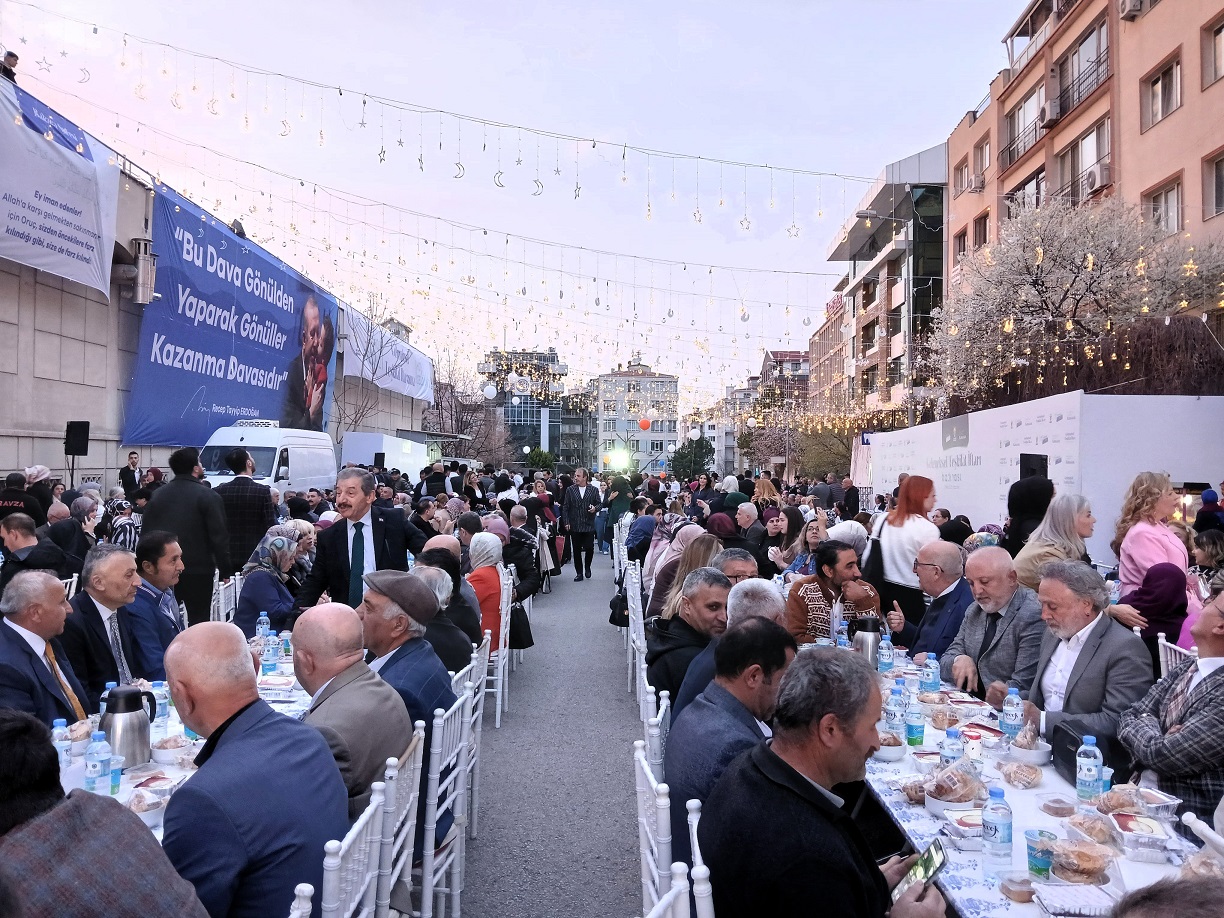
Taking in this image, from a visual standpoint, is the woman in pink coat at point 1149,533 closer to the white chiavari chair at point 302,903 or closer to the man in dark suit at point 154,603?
the white chiavari chair at point 302,903

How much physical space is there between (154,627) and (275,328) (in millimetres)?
17906

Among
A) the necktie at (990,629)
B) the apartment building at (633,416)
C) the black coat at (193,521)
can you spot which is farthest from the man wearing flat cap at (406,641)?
the apartment building at (633,416)

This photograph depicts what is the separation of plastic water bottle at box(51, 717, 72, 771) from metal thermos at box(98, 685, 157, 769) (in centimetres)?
13

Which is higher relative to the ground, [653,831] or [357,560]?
[357,560]

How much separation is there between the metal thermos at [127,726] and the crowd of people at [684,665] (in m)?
0.48

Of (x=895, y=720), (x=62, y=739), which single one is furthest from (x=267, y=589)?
(x=895, y=720)

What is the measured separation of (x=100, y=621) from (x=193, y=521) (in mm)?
2624

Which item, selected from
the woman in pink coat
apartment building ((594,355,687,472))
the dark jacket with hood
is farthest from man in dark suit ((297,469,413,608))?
apartment building ((594,355,687,472))

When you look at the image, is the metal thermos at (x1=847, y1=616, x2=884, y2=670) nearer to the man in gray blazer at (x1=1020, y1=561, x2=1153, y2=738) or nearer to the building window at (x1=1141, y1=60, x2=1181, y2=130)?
the man in gray blazer at (x1=1020, y1=561, x2=1153, y2=738)

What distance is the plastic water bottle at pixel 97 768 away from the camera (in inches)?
116

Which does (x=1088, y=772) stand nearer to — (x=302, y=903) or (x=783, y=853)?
(x=783, y=853)

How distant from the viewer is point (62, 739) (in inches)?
129

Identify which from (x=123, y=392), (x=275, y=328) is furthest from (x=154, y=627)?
(x=275, y=328)

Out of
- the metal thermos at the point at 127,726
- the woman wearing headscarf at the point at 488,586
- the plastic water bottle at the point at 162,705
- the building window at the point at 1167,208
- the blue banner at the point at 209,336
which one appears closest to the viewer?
the metal thermos at the point at 127,726
